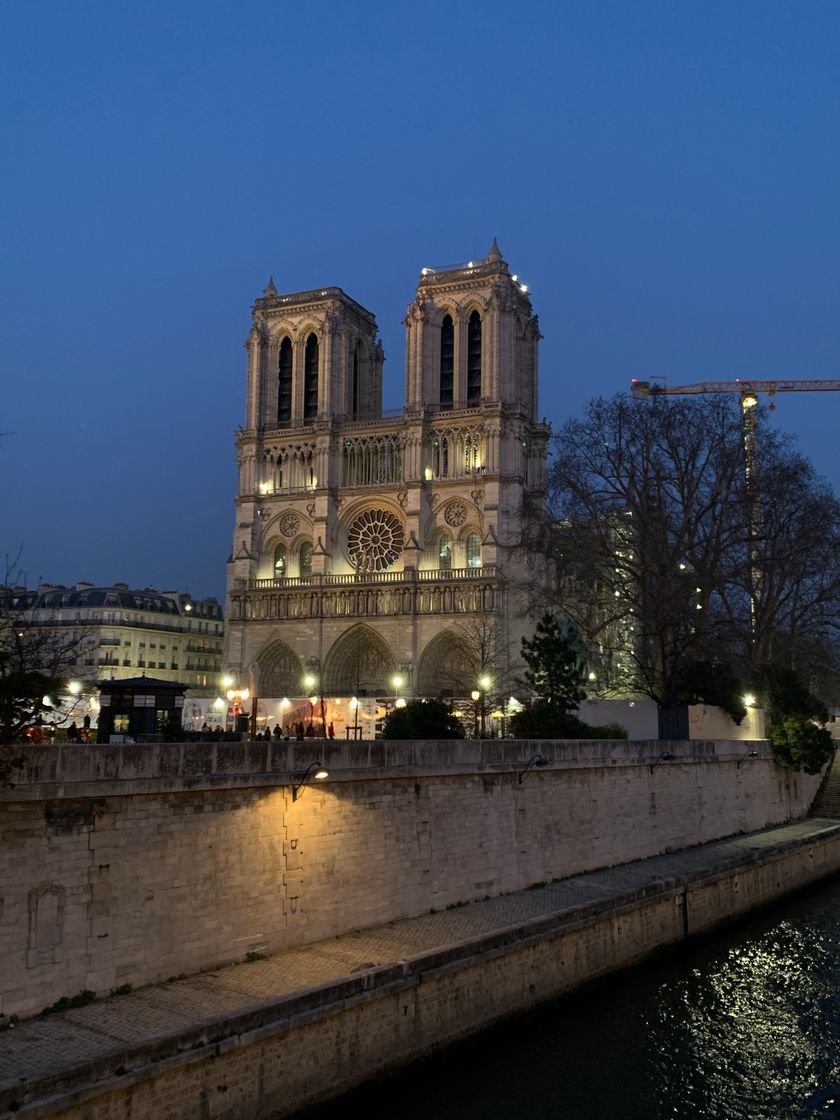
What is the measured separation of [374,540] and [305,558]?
12.7 ft

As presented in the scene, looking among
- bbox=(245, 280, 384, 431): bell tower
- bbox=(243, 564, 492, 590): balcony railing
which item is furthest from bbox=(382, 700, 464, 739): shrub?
bbox=(245, 280, 384, 431): bell tower

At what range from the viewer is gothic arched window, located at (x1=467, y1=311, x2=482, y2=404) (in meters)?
54.2

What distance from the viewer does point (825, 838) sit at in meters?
28.3

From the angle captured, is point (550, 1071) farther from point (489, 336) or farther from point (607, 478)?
point (489, 336)

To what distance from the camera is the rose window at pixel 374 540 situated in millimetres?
54094

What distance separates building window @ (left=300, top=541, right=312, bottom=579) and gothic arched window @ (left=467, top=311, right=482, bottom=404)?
11223 millimetres

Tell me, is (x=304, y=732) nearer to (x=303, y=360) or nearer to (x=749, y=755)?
(x=749, y=755)

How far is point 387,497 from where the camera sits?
5400cm

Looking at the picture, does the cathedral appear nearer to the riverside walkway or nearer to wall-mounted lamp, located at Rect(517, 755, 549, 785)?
wall-mounted lamp, located at Rect(517, 755, 549, 785)

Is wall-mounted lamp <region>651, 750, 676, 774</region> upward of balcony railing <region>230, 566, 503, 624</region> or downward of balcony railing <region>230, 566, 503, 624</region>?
downward

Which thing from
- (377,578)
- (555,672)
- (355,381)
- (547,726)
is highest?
(355,381)

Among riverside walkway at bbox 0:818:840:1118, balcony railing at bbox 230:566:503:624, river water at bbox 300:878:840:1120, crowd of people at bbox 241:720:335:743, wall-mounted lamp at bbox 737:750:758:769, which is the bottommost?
river water at bbox 300:878:840:1120

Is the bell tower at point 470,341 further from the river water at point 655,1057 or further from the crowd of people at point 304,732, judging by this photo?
the river water at point 655,1057

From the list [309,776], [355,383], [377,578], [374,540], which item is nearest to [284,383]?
[355,383]
